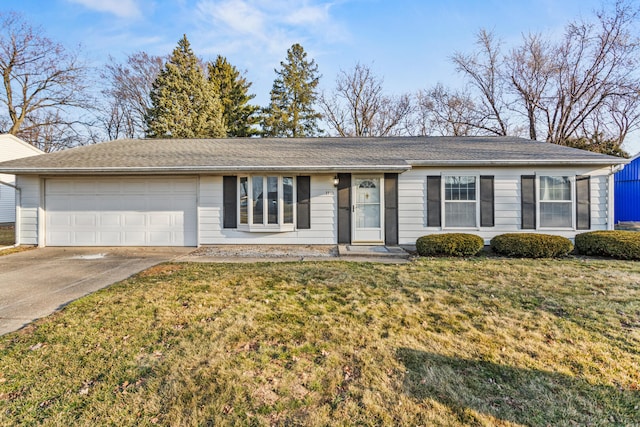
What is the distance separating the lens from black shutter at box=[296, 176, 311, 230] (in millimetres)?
8789

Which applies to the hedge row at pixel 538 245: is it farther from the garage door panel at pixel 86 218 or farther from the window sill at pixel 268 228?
the garage door panel at pixel 86 218

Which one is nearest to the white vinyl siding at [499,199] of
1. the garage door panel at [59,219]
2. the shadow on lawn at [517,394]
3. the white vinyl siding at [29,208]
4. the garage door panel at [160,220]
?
the shadow on lawn at [517,394]

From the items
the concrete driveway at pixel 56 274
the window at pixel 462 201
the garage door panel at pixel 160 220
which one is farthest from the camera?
the garage door panel at pixel 160 220

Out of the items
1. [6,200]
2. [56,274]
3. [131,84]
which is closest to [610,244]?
[56,274]

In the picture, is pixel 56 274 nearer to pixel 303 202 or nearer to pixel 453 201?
pixel 303 202

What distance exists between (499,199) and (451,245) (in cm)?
266

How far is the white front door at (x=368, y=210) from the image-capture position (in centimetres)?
882

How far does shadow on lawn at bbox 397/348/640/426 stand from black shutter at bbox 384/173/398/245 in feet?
19.8

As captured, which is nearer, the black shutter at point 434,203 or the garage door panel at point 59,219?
the black shutter at point 434,203

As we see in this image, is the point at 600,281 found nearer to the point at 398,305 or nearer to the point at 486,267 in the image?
the point at 486,267

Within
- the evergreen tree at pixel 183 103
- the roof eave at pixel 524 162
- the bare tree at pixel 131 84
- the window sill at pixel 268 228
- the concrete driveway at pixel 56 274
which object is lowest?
the concrete driveway at pixel 56 274

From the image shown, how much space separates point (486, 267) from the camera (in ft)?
21.0

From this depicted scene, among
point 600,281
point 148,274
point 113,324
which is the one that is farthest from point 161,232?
point 600,281

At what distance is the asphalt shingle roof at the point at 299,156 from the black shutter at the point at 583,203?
Answer: 0.62 m
